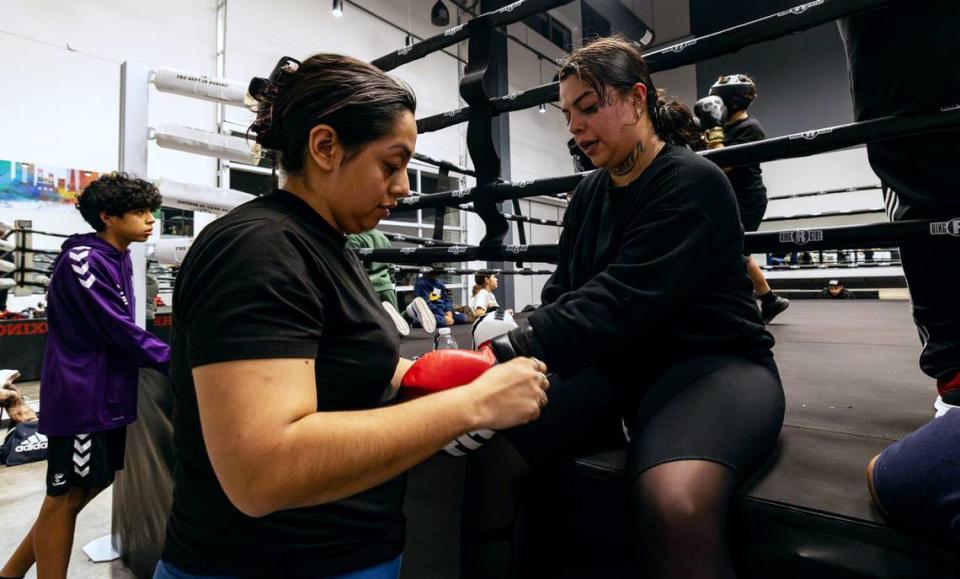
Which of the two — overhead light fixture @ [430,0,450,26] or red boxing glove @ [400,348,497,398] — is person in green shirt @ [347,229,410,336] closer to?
red boxing glove @ [400,348,497,398]

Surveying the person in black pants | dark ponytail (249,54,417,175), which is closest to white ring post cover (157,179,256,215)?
dark ponytail (249,54,417,175)

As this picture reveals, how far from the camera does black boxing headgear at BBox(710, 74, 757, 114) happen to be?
8.18 ft

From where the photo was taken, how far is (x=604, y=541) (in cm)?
83

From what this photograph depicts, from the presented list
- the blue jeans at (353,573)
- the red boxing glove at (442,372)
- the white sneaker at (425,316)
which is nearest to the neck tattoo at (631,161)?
the red boxing glove at (442,372)

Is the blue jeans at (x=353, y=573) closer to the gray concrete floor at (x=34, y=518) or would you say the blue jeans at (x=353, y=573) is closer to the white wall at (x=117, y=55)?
the gray concrete floor at (x=34, y=518)

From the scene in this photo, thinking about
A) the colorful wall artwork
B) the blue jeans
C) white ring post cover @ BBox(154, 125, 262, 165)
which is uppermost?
the colorful wall artwork

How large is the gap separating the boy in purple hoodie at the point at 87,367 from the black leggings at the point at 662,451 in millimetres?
1192

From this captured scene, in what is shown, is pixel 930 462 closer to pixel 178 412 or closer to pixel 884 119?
pixel 884 119

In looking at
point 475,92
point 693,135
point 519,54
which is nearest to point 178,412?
point 693,135

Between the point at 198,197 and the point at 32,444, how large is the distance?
1.78 meters

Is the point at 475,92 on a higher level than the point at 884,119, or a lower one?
higher

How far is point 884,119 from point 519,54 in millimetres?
8940

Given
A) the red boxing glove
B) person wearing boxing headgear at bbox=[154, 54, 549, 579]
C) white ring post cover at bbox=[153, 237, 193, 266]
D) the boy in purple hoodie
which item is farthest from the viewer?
white ring post cover at bbox=[153, 237, 193, 266]

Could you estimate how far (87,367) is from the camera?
4.88 feet
